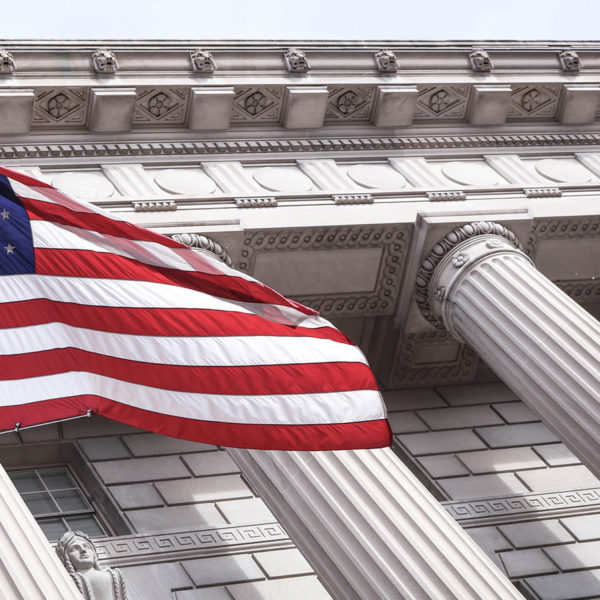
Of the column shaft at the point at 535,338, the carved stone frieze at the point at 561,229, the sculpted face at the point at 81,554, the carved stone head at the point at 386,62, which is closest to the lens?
the sculpted face at the point at 81,554

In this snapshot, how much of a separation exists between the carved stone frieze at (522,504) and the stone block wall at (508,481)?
0.02m

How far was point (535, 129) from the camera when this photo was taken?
2681 cm

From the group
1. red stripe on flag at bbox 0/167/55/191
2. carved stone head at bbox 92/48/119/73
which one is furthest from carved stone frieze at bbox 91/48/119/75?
red stripe on flag at bbox 0/167/55/191

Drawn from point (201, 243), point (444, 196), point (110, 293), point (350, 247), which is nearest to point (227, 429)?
point (110, 293)

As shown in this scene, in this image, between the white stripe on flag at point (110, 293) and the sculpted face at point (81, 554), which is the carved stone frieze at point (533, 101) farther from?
the sculpted face at point (81, 554)

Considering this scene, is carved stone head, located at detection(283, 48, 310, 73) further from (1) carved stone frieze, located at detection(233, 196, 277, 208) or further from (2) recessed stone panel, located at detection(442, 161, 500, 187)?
(2) recessed stone panel, located at detection(442, 161, 500, 187)

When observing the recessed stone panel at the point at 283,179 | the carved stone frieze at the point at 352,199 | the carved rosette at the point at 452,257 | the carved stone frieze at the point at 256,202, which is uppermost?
the recessed stone panel at the point at 283,179

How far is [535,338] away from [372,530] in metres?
5.20

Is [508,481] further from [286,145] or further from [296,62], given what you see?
[296,62]

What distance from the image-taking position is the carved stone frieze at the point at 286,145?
893 inches

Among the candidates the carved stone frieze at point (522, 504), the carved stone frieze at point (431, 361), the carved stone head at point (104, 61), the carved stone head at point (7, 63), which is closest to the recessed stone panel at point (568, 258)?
the carved stone frieze at point (431, 361)

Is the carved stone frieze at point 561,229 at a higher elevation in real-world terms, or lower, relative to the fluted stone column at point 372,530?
higher

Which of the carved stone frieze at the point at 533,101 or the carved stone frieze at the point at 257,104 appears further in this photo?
the carved stone frieze at the point at 533,101

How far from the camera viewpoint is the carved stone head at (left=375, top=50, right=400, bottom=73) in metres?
25.0
